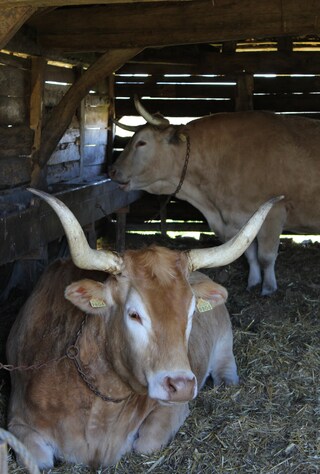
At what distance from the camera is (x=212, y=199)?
315 inches

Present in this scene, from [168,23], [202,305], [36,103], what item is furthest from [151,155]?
[202,305]

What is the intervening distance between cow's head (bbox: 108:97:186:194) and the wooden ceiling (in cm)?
189

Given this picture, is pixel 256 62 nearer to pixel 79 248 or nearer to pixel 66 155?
pixel 66 155

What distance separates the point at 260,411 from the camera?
4.49m

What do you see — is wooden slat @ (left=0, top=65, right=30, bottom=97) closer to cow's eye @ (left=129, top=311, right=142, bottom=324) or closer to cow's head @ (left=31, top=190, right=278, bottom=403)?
cow's head @ (left=31, top=190, right=278, bottom=403)

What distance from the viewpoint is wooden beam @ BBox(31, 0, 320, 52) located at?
5.70 m

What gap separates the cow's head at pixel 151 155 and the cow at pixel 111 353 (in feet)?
12.8

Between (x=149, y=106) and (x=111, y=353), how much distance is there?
697cm

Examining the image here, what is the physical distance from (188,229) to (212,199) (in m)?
2.63

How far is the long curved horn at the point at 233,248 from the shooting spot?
146 inches

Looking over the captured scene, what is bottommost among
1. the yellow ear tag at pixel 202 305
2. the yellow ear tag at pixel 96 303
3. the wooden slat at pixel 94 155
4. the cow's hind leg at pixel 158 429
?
the cow's hind leg at pixel 158 429

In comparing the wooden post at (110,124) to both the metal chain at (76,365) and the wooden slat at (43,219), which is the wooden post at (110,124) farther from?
the metal chain at (76,365)

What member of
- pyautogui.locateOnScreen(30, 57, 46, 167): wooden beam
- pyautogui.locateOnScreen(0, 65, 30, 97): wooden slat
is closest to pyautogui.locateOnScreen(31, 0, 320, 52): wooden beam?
pyautogui.locateOnScreen(30, 57, 46, 167): wooden beam

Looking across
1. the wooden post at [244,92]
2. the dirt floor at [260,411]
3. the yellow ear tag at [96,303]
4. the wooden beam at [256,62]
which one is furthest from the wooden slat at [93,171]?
the yellow ear tag at [96,303]
